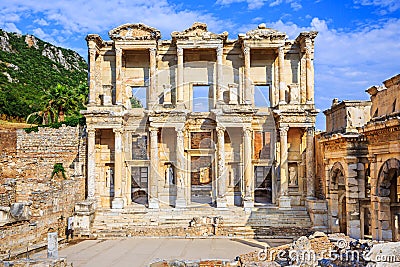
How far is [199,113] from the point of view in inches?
981

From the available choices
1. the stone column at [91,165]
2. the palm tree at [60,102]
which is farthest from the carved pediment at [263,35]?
the palm tree at [60,102]

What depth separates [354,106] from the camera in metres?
18.3

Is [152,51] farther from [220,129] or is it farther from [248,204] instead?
[248,204]

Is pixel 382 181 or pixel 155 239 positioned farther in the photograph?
pixel 155 239

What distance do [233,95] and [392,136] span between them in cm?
1238

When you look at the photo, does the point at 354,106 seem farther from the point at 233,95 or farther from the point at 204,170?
the point at 204,170

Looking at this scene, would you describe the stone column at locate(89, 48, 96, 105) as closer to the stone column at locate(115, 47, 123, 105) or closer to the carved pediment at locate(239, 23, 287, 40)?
the stone column at locate(115, 47, 123, 105)

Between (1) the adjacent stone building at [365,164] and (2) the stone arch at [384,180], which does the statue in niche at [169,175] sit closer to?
(1) the adjacent stone building at [365,164]

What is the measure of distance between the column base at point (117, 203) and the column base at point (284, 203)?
27.0ft

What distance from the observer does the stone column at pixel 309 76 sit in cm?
2430

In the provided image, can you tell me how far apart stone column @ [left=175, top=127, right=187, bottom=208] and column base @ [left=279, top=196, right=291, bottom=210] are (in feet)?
16.3

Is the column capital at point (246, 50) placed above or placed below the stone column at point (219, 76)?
above

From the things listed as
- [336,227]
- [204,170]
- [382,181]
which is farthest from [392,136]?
[204,170]

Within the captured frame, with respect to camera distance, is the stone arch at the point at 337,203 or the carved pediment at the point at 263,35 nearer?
the stone arch at the point at 337,203
